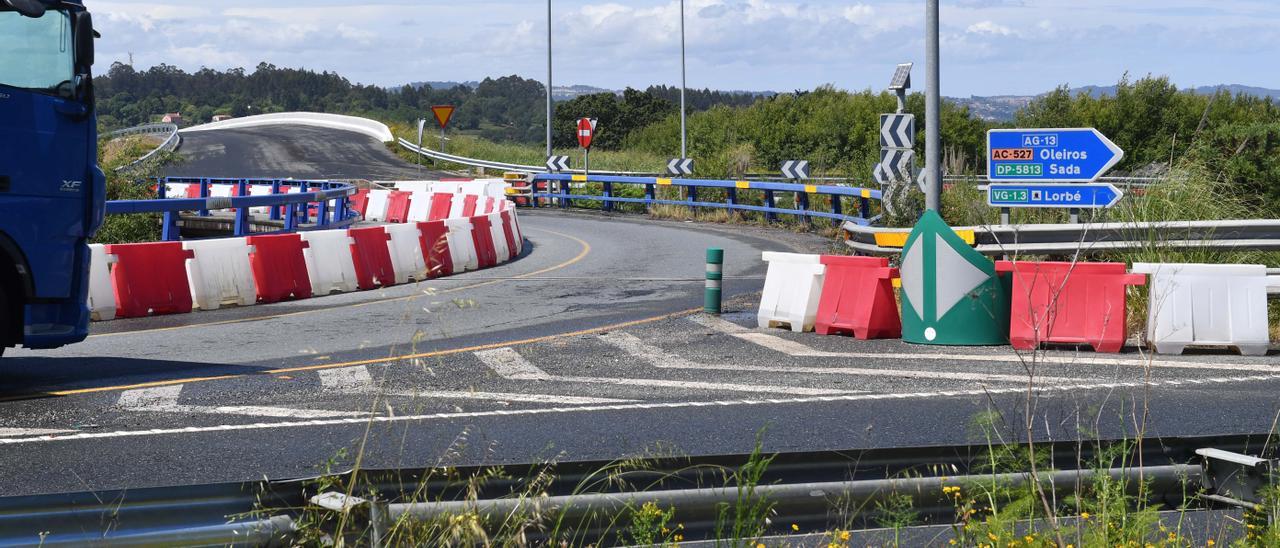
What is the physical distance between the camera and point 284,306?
15586mm

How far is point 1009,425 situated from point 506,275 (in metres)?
13.0

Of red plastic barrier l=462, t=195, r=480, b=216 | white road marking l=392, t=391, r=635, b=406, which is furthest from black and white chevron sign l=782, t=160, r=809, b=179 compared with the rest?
white road marking l=392, t=391, r=635, b=406

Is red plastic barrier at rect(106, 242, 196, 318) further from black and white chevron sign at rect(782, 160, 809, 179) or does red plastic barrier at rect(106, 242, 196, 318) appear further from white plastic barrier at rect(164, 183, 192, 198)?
white plastic barrier at rect(164, 183, 192, 198)

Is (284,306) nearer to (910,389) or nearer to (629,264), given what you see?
(629,264)

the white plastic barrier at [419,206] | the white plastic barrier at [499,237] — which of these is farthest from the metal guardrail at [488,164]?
the white plastic barrier at [499,237]

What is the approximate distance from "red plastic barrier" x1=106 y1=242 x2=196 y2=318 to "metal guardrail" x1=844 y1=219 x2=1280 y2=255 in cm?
778

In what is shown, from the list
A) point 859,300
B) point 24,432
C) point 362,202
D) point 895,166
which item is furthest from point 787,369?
point 362,202

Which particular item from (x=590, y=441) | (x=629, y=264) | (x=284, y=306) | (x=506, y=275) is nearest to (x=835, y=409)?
(x=590, y=441)

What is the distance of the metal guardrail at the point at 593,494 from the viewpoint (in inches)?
148

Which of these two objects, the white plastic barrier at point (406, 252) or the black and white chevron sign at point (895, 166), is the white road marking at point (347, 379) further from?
the black and white chevron sign at point (895, 166)

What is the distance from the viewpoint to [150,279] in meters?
14.7

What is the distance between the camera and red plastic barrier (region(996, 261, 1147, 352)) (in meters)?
11.1

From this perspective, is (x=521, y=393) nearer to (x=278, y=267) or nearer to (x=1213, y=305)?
(x=1213, y=305)

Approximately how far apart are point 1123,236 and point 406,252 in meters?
9.48
